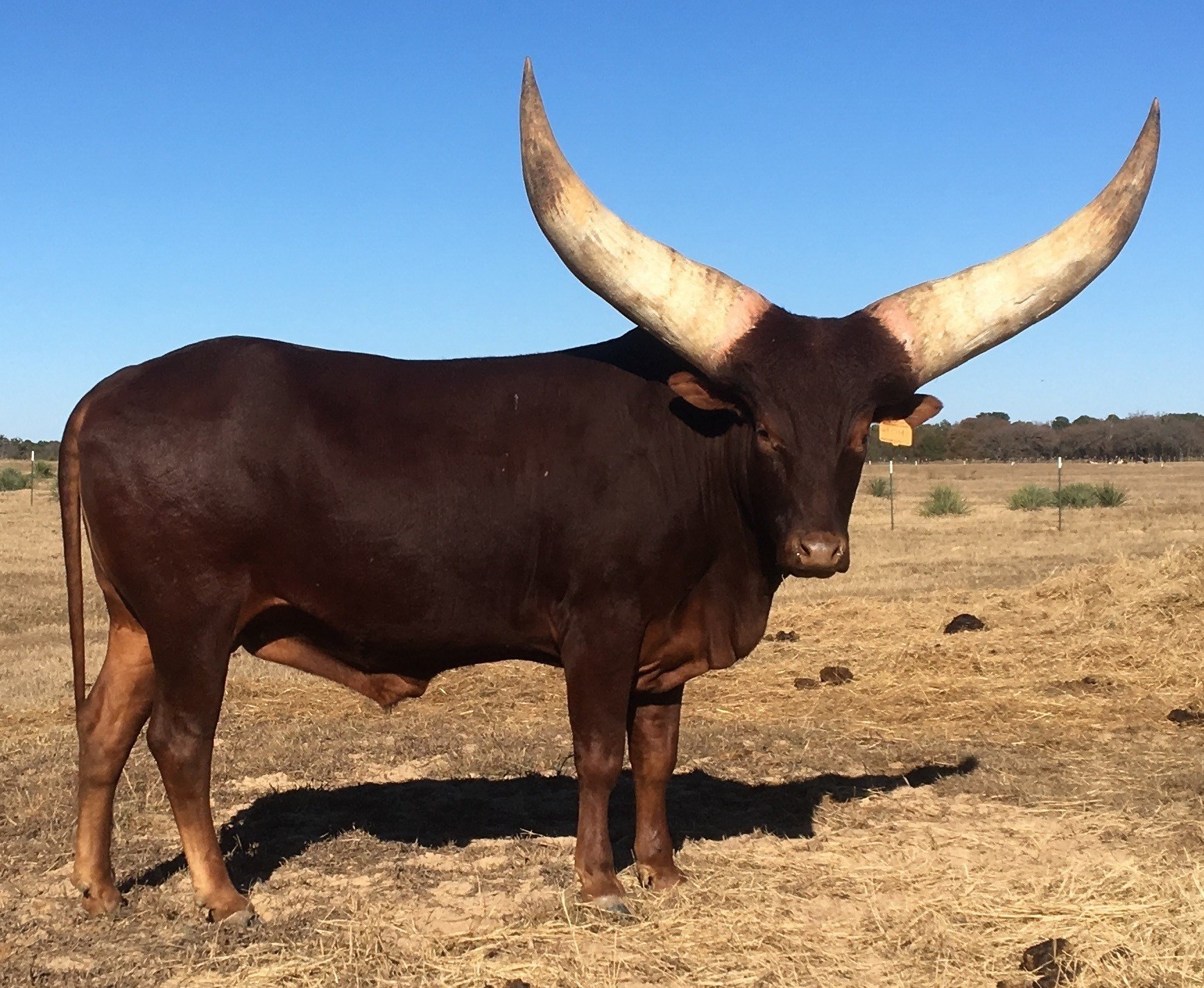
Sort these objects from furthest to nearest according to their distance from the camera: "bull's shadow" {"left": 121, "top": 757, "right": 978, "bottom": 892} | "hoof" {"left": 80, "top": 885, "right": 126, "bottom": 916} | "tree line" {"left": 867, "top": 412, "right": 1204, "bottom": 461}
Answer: "tree line" {"left": 867, "top": 412, "right": 1204, "bottom": 461} < "bull's shadow" {"left": 121, "top": 757, "right": 978, "bottom": 892} < "hoof" {"left": 80, "top": 885, "right": 126, "bottom": 916}

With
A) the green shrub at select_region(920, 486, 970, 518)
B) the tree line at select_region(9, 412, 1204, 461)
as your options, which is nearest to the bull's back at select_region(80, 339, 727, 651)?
the green shrub at select_region(920, 486, 970, 518)

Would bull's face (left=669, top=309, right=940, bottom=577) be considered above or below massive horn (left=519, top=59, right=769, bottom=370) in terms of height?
below

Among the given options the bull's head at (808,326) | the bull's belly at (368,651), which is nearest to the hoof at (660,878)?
the bull's belly at (368,651)

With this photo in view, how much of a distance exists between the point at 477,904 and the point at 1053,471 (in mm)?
62507

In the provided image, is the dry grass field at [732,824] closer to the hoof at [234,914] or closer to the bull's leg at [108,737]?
the hoof at [234,914]

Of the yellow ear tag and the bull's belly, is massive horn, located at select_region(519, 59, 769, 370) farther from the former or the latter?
the bull's belly

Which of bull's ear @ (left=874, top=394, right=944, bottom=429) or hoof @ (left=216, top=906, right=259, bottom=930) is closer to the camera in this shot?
hoof @ (left=216, top=906, right=259, bottom=930)

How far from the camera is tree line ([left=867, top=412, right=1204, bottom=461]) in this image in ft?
278

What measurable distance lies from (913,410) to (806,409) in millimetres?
725

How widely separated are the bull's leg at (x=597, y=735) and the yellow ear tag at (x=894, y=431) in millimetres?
1436

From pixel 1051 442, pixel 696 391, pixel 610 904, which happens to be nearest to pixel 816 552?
pixel 696 391

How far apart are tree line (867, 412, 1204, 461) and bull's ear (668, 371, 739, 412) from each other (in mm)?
74276

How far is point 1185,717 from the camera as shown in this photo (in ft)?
26.9

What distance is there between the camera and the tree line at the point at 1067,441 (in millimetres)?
84812
